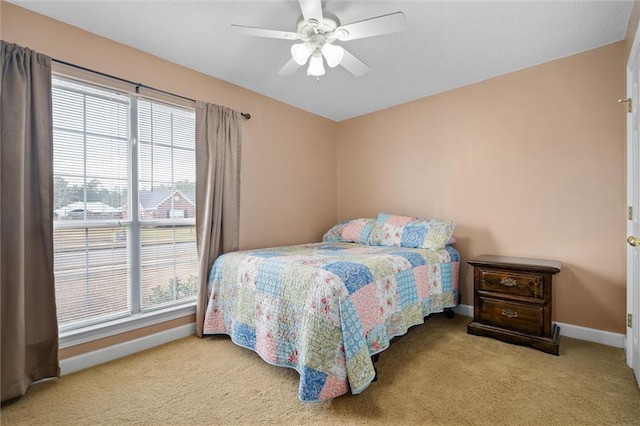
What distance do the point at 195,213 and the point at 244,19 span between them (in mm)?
1583

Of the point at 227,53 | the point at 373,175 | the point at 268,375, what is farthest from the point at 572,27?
the point at 268,375

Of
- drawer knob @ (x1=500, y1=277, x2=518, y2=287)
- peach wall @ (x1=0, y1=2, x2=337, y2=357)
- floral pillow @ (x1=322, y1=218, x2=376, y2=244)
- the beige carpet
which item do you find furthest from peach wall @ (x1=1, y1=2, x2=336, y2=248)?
drawer knob @ (x1=500, y1=277, x2=518, y2=287)

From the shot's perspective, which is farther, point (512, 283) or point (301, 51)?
point (512, 283)

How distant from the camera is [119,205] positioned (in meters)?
2.37

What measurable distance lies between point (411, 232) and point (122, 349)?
2.63 m

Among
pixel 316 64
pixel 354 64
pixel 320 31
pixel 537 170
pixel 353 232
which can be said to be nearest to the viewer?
pixel 320 31

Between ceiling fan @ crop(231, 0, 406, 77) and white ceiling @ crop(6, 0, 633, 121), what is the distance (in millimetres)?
145

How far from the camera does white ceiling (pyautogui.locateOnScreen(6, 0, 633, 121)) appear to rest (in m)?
1.92

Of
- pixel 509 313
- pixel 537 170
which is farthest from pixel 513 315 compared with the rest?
pixel 537 170

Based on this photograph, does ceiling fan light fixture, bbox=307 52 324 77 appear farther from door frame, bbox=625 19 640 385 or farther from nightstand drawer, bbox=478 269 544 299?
nightstand drawer, bbox=478 269 544 299

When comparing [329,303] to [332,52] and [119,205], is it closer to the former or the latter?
[332,52]

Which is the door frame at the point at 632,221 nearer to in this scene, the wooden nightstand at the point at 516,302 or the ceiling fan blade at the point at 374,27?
the wooden nightstand at the point at 516,302

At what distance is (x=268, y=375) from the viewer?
203 centimetres

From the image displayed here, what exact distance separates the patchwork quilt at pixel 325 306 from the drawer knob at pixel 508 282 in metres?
0.47
